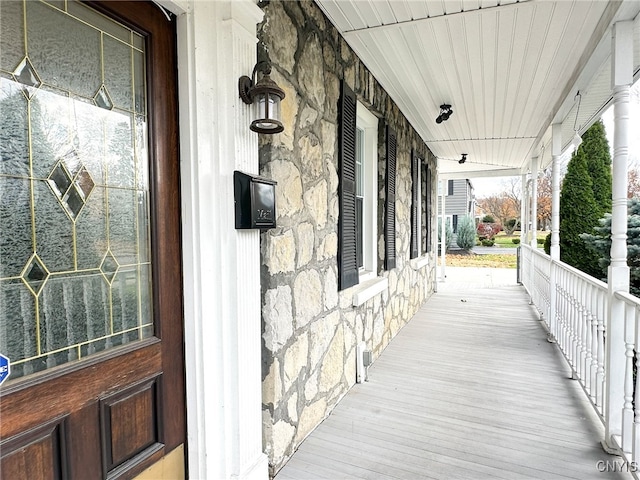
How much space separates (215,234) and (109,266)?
0.42 m

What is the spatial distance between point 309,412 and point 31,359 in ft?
5.36

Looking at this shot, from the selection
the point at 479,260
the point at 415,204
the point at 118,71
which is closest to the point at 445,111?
the point at 415,204

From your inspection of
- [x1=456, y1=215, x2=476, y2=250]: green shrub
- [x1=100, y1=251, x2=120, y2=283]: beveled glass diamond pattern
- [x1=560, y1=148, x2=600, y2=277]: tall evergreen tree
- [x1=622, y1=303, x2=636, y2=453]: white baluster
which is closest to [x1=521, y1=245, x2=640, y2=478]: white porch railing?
[x1=622, y1=303, x2=636, y2=453]: white baluster

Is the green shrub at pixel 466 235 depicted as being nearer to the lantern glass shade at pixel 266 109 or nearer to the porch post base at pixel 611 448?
the porch post base at pixel 611 448

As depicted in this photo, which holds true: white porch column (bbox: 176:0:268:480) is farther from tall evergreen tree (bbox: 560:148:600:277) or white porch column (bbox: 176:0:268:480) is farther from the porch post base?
tall evergreen tree (bbox: 560:148:600:277)

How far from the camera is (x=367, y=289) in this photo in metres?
3.19

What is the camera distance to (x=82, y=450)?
116 centimetres

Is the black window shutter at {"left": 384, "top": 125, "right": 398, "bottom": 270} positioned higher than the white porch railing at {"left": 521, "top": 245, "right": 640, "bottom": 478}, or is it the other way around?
the black window shutter at {"left": 384, "top": 125, "right": 398, "bottom": 270}

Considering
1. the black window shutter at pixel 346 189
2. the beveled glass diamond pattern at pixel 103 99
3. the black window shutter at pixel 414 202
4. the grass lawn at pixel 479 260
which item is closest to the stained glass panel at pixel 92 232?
the beveled glass diamond pattern at pixel 103 99

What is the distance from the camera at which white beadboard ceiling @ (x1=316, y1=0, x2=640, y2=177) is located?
230cm

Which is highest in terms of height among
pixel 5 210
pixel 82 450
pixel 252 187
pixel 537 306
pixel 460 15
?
pixel 460 15

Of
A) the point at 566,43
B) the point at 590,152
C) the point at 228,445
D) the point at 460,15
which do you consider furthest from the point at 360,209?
the point at 590,152

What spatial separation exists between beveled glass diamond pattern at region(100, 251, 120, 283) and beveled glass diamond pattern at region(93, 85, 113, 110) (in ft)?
1.64

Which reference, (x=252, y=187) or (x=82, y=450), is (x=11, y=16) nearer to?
(x=252, y=187)
